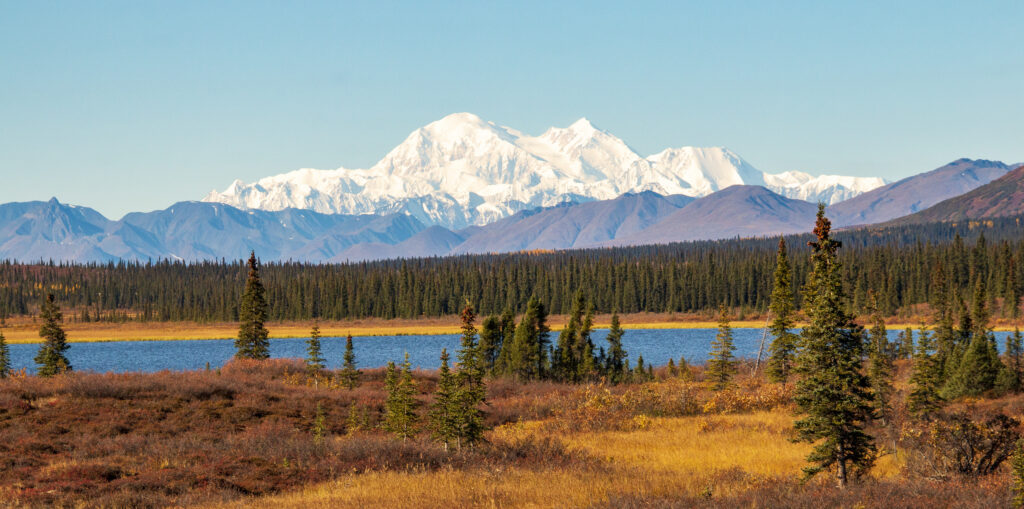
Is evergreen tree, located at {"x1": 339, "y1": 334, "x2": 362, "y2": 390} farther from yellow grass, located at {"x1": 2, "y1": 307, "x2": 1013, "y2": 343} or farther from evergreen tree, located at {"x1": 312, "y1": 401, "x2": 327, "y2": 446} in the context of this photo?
yellow grass, located at {"x1": 2, "y1": 307, "x2": 1013, "y2": 343}

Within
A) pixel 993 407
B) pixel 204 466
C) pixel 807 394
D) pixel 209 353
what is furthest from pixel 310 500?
pixel 209 353

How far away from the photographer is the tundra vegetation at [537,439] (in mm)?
17641

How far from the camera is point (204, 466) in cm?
2089

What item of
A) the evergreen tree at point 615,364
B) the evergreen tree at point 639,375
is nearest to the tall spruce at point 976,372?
the evergreen tree at point 639,375

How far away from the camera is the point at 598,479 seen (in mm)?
19328

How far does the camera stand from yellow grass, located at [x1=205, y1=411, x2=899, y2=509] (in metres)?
16.9

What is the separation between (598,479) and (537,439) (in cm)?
927

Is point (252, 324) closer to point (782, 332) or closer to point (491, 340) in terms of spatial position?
point (491, 340)

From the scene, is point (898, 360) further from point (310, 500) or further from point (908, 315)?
point (908, 315)

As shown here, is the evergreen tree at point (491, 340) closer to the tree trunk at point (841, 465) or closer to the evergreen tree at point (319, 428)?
the evergreen tree at point (319, 428)

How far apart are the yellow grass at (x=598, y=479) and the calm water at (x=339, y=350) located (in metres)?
46.9

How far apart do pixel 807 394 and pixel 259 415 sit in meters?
23.1

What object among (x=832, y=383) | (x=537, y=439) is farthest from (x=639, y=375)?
(x=832, y=383)

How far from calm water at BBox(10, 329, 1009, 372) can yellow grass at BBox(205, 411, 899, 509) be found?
46.9 meters
